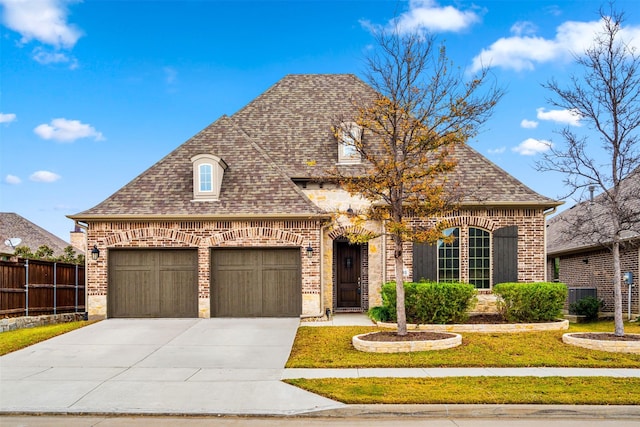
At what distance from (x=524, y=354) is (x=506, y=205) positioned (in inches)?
252

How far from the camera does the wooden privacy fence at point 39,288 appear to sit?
53.6ft

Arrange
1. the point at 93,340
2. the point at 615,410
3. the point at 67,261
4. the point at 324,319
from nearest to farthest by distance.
Answer: the point at 615,410
the point at 93,340
the point at 324,319
the point at 67,261

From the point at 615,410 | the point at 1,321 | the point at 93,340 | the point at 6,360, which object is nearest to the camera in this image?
the point at 615,410

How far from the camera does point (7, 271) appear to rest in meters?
16.3

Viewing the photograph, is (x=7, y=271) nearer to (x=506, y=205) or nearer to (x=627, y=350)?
(x=506, y=205)

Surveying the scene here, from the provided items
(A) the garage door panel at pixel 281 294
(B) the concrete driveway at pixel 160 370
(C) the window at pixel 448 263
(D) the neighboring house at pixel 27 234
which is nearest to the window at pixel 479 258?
(C) the window at pixel 448 263

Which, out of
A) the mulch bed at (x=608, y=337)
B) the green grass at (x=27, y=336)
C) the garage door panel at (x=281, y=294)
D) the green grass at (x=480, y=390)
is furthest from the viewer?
the garage door panel at (x=281, y=294)

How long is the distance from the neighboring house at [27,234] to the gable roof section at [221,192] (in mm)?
14069

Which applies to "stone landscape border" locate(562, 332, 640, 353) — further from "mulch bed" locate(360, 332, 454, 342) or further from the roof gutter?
the roof gutter

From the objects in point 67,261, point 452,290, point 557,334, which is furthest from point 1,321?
point 557,334

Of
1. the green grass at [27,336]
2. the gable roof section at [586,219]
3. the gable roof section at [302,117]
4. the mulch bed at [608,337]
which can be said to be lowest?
the green grass at [27,336]

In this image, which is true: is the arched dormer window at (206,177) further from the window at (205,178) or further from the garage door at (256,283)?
the garage door at (256,283)

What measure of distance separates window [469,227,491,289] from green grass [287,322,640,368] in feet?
11.2

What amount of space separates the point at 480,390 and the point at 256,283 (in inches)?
368
